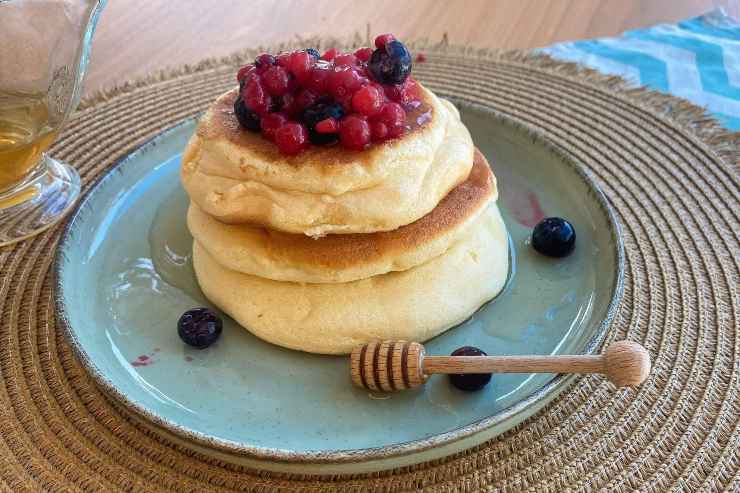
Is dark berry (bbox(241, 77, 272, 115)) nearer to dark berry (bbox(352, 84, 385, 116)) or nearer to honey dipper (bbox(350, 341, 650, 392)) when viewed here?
dark berry (bbox(352, 84, 385, 116))

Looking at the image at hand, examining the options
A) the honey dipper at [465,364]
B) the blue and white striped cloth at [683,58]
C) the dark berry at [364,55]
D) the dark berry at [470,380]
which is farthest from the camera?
the blue and white striped cloth at [683,58]

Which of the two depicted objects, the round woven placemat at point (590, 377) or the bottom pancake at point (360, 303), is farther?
the bottom pancake at point (360, 303)

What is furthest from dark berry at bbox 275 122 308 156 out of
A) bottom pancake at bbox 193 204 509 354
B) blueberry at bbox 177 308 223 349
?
blueberry at bbox 177 308 223 349

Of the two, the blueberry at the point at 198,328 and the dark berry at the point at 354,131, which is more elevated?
the dark berry at the point at 354,131

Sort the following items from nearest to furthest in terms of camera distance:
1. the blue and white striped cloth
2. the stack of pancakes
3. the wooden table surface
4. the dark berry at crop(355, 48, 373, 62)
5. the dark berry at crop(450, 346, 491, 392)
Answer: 1. the dark berry at crop(450, 346, 491, 392)
2. the stack of pancakes
3. the dark berry at crop(355, 48, 373, 62)
4. the blue and white striped cloth
5. the wooden table surface

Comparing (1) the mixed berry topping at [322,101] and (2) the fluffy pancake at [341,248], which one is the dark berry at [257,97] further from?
(2) the fluffy pancake at [341,248]

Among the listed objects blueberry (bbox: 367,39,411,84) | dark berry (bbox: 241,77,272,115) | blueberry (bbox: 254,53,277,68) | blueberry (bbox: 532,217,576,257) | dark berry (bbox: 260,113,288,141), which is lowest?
blueberry (bbox: 532,217,576,257)

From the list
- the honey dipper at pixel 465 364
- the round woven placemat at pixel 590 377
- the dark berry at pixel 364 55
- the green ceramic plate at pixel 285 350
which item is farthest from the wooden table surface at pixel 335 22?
the honey dipper at pixel 465 364
